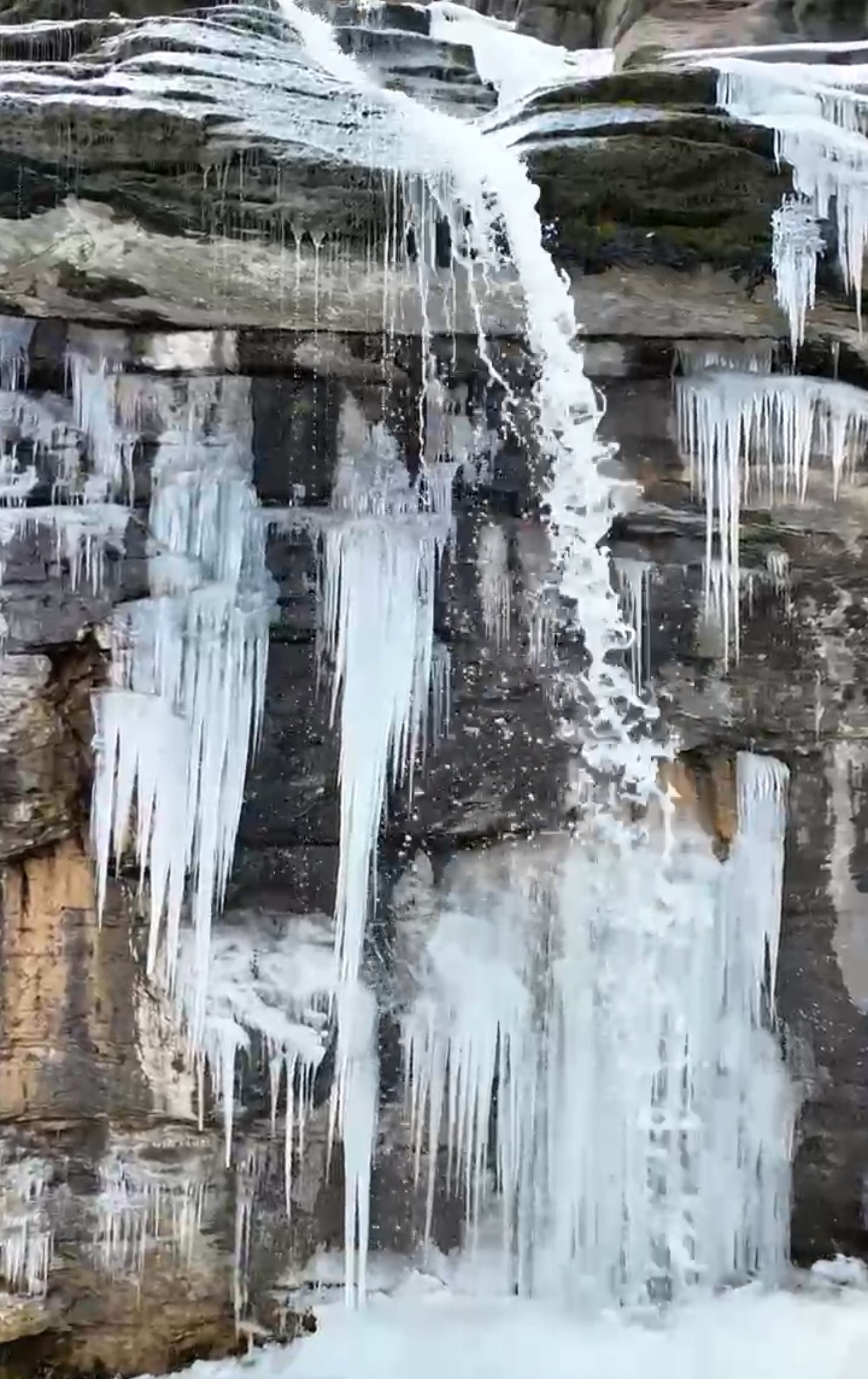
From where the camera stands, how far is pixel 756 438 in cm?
397

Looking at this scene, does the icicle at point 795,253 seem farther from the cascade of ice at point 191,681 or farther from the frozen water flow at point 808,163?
the cascade of ice at point 191,681

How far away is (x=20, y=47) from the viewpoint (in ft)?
14.7

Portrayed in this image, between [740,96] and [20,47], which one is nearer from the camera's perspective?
[740,96]

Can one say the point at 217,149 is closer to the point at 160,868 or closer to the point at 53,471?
the point at 53,471

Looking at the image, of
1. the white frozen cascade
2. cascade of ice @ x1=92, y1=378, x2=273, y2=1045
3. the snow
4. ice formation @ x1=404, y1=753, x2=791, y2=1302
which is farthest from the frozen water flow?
the snow

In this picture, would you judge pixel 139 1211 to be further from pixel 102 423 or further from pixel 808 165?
pixel 808 165

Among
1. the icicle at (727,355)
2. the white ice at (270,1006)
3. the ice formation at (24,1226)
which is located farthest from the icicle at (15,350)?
the ice formation at (24,1226)

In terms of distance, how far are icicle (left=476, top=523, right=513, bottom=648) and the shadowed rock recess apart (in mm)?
13

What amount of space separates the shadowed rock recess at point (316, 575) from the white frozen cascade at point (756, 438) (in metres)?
0.02

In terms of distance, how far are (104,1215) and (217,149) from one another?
147 inches

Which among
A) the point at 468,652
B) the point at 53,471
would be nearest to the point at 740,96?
the point at 468,652

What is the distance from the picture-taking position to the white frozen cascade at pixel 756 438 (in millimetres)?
3945

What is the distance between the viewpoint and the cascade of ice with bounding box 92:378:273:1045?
3.78 meters

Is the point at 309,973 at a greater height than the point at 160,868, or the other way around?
the point at 160,868
